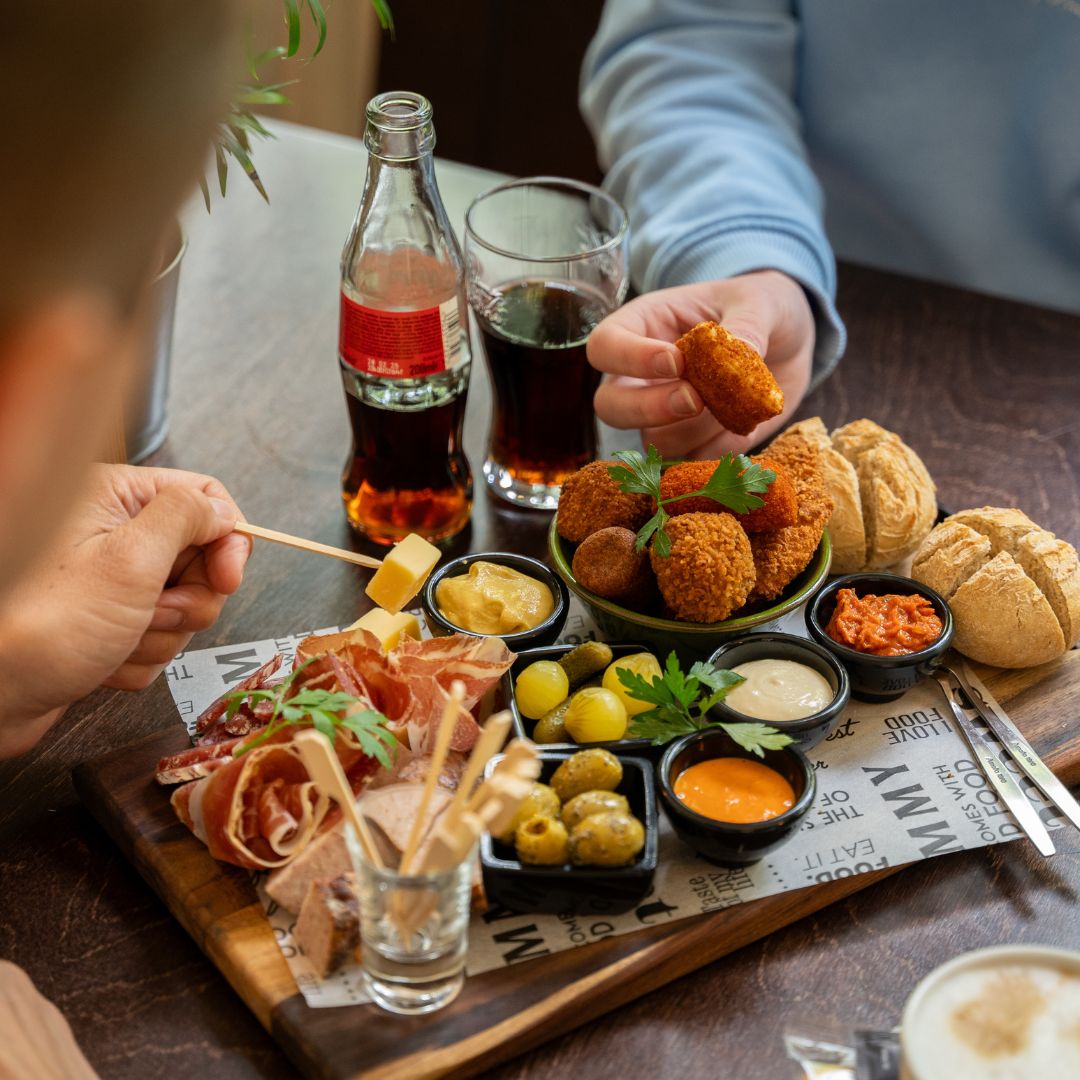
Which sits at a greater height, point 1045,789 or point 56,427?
point 56,427

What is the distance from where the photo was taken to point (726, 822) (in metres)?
1.25

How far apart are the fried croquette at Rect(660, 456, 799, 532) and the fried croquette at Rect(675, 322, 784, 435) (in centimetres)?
8

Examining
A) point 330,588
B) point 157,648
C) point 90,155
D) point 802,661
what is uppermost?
point 90,155

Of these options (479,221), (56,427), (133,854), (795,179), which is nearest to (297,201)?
(479,221)

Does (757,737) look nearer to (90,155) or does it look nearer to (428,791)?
(428,791)

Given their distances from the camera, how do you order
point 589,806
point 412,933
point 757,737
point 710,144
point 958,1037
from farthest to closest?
1. point 710,144
2. point 757,737
3. point 589,806
4. point 412,933
5. point 958,1037

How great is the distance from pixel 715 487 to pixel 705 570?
0.13 m

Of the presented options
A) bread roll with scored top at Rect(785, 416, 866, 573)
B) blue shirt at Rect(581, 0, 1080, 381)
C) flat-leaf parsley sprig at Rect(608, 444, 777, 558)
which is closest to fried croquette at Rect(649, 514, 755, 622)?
flat-leaf parsley sprig at Rect(608, 444, 777, 558)

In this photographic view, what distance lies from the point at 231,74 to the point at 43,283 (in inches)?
3.3

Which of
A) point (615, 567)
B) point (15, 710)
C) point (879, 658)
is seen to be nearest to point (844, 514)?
point (879, 658)

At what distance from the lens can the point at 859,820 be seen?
1370mm

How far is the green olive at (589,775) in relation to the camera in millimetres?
1263

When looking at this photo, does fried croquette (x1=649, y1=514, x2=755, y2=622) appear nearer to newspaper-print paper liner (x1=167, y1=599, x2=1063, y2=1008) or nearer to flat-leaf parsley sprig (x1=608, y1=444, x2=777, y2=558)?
flat-leaf parsley sprig (x1=608, y1=444, x2=777, y2=558)

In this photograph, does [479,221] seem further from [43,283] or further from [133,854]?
[43,283]
